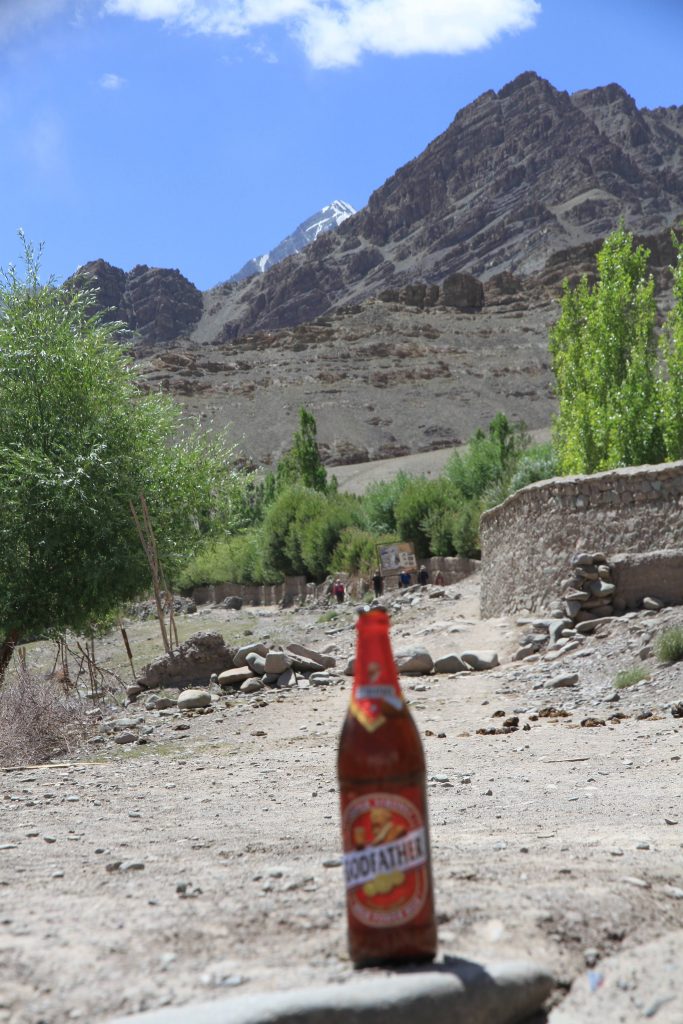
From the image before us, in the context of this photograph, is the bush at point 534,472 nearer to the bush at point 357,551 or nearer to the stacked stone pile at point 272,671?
the bush at point 357,551

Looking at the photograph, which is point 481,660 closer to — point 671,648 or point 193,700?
point 671,648

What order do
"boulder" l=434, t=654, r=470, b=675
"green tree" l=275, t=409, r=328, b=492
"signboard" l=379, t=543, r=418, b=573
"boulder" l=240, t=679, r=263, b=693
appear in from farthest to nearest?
"green tree" l=275, t=409, r=328, b=492, "signboard" l=379, t=543, r=418, b=573, "boulder" l=434, t=654, r=470, b=675, "boulder" l=240, t=679, r=263, b=693

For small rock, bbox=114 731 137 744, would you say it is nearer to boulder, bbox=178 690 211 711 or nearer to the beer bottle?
boulder, bbox=178 690 211 711

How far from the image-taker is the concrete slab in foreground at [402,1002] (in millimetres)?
2090

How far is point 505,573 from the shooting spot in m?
18.5

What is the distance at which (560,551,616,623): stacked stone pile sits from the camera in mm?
14797

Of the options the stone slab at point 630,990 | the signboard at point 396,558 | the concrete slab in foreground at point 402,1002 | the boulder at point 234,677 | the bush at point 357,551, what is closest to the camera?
the concrete slab in foreground at point 402,1002

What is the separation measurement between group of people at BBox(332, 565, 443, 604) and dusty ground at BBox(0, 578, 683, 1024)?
17.4m

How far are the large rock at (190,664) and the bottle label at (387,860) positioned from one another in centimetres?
1232

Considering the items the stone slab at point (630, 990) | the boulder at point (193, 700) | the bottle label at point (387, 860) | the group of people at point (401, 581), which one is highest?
the bottle label at point (387, 860)

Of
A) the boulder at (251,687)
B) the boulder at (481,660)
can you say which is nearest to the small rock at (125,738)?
the boulder at (251,687)

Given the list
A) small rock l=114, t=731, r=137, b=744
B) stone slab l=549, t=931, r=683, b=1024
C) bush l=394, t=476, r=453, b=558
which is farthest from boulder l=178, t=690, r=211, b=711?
bush l=394, t=476, r=453, b=558

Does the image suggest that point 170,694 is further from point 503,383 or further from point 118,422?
point 503,383

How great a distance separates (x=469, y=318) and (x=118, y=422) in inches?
4499
